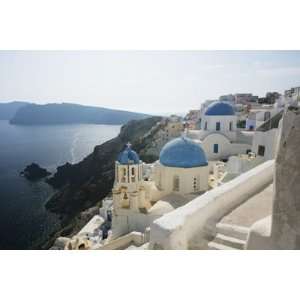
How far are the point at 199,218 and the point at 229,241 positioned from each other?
0.33 m

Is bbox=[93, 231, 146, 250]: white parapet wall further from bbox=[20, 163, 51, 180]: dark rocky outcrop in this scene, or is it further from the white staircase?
bbox=[20, 163, 51, 180]: dark rocky outcrop

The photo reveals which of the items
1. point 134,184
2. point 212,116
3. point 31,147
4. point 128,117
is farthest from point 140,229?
point 128,117

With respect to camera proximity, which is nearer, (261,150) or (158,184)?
(158,184)

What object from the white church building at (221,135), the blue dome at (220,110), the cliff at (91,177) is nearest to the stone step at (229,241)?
the white church building at (221,135)

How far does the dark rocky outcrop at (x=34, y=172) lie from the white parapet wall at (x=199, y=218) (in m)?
20.6

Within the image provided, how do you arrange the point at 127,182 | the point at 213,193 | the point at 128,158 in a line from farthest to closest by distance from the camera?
the point at 128,158 < the point at 127,182 < the point at 213,193

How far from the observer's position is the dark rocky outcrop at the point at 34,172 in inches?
881

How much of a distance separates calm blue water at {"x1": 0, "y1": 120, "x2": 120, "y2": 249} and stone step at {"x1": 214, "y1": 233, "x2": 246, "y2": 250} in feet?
43.9

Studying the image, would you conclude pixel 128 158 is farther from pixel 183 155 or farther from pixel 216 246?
pixel 216 246

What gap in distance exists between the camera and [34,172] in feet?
77.7

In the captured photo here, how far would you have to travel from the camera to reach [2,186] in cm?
1762

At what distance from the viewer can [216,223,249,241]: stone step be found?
2745 mm

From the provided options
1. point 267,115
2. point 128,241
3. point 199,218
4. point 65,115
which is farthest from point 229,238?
point 65,115

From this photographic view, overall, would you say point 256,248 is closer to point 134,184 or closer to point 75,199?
point 134,184
